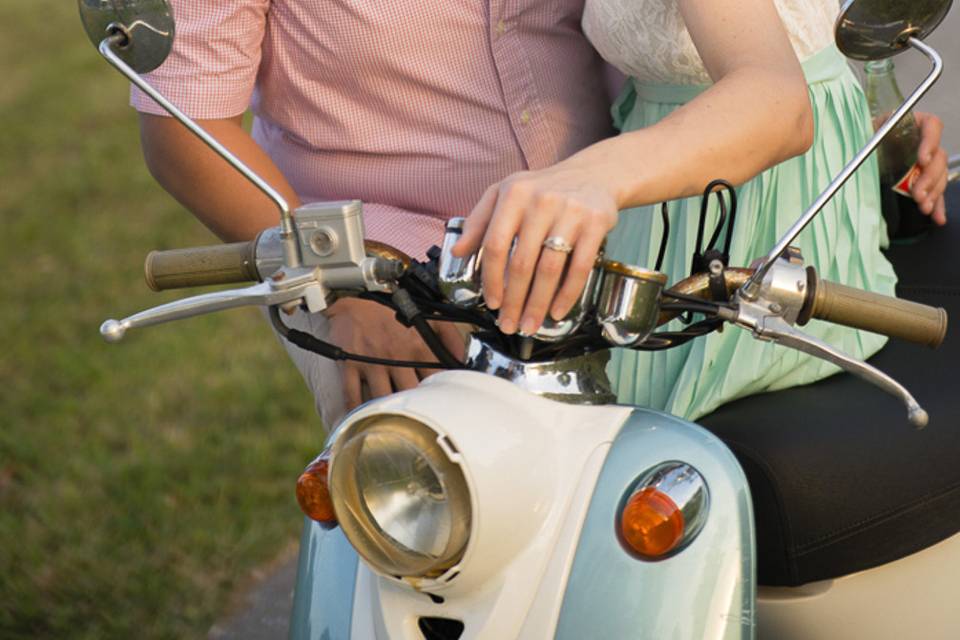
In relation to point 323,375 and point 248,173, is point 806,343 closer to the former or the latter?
point 248,173

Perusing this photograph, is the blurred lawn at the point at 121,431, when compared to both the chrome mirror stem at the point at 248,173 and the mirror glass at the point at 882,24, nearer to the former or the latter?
the chrome mirror stem at the point at 248,173

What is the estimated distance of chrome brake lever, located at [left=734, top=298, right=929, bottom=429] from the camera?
109 cm

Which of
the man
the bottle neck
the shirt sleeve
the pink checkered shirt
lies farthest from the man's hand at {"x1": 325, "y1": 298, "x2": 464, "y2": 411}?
the bottle neck

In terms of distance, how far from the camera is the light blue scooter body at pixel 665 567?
112cm

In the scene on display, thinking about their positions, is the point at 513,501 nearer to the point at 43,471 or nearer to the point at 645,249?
the point at 645,249

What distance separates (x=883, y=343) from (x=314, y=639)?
0.81 m

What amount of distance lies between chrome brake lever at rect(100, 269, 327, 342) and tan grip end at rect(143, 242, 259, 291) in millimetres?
71

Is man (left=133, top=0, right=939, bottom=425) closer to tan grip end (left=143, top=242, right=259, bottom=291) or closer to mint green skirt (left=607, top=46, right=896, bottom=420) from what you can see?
mint green skirt (left=607, top=46, right=896, bottom=420)

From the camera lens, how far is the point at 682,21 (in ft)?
4.95

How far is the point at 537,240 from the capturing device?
1.06 metres

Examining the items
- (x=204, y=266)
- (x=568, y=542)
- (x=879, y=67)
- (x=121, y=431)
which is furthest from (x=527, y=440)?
(x=121, y=431)

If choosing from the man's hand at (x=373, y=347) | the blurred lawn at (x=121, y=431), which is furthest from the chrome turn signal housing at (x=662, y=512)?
the blurred lawn at (x=121, y=431)

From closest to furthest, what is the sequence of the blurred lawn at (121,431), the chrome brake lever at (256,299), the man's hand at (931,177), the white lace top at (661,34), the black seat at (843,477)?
the chrome brake lever at (256,299)
the black seat at (843,477)
the white lace top at (661,34)
the man's hand at (931,177)
the blurred lawn at (121,431)

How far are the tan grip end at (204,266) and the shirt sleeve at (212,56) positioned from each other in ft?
1.75
